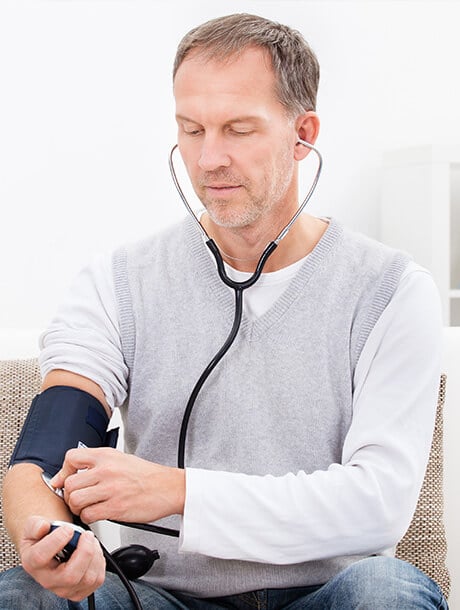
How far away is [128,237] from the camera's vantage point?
273 centimetres

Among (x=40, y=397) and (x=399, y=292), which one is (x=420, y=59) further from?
(x=40, y=397)

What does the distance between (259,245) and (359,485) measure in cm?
44

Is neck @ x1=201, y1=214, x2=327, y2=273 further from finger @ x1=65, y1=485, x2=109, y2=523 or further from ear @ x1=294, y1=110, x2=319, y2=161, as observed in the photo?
finger @ x1=65, y1=485, x2=109, y2=523

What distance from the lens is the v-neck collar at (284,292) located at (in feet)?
5.08

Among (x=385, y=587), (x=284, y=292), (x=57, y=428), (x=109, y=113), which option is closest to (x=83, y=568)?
(x=57, y=428)

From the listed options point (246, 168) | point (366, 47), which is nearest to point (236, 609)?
point (246, 168)

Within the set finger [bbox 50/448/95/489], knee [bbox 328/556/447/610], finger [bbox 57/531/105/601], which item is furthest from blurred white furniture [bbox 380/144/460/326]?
finger [bbox 57/531/105/601]

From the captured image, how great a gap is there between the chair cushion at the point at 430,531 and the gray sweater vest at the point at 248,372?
37cm

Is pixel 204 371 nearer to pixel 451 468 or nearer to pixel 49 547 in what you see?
pixel 49 547

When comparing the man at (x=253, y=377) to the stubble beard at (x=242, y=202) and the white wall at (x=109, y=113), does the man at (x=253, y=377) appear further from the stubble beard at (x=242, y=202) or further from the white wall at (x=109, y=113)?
the white wall at (x=109, y=113)

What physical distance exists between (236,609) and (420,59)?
6.68 ft

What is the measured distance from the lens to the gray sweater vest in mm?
1493

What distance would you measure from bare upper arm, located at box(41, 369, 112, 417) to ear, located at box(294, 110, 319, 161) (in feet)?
1.59

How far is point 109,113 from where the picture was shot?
2.70 meters
